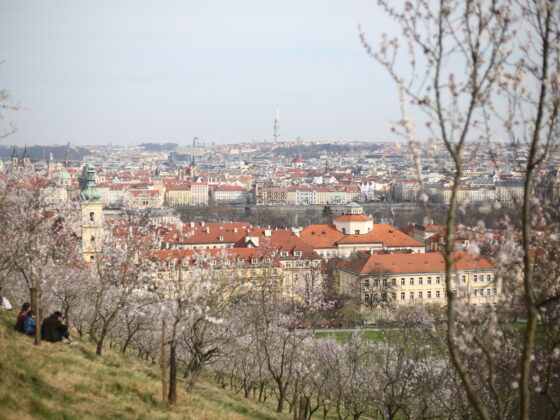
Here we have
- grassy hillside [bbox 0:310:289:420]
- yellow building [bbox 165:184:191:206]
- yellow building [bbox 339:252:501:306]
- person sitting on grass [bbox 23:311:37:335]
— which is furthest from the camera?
yellow building [bbox 165:184:191:206]

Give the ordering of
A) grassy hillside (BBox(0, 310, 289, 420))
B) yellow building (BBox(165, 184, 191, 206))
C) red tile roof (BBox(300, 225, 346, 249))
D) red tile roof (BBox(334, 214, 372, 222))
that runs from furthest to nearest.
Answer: yellow building (BBox(165, 184, 191, 206)), red tile roof (BBox(334, 214, 372, 222)), red tile roof (BBox(300, 225, 346, 249)), grassy hillside (BBox(0, 310, 289, 420))

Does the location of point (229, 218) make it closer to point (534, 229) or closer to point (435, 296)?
point (435, 296)

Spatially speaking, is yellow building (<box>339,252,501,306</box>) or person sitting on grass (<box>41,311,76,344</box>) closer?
person sitting on grass (<box>41,311,76,344</box>)

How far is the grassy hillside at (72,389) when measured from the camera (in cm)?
931

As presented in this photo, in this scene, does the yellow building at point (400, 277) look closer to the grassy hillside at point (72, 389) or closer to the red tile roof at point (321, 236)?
the red tile roof at point (321, 236)

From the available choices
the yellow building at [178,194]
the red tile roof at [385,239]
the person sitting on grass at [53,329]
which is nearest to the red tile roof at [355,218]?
the red tile roof at [385,239]

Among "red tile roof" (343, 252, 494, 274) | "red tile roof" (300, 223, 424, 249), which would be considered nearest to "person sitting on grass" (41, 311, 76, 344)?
"red tile roof" (343, 252, 494, 274)

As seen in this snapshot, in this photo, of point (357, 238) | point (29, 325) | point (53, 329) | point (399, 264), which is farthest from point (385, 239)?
point (29, 325)

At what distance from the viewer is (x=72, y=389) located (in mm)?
10836

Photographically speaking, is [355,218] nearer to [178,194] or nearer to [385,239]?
[385,239]

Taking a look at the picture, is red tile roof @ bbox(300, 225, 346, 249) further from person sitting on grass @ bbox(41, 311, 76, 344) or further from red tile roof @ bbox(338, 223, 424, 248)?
person sitting on grass @ bbox(41, 311, 76, 344)

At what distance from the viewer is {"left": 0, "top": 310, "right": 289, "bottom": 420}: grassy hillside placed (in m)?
9.31

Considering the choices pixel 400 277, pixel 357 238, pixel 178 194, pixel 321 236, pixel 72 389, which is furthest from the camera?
pixel 178 194

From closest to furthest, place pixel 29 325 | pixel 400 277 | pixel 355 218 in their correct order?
pixel 29 325
pixel 400 277
pixel 355 218
